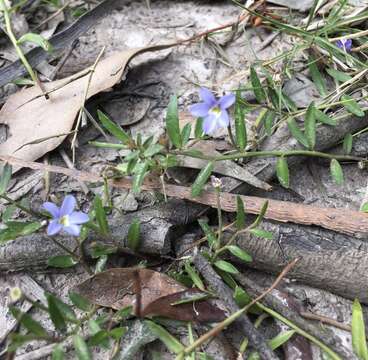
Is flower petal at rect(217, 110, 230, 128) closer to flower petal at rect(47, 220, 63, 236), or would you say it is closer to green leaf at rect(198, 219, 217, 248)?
green leaf at rect(198, 219, 217, 248)

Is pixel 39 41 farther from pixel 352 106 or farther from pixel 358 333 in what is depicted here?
pixel 358 333

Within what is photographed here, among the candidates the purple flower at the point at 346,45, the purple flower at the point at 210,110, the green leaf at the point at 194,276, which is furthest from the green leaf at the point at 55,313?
the purple flower at the point at 346,45

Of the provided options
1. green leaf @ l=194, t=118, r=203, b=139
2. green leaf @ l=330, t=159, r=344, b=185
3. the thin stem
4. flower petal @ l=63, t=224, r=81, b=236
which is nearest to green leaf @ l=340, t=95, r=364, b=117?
green leaf @ l=330, t=159, r=344, b=185

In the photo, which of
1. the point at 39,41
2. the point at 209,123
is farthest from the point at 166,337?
the point at 39,41

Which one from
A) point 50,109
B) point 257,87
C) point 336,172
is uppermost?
point 50,109

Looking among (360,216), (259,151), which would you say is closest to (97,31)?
(259,151)

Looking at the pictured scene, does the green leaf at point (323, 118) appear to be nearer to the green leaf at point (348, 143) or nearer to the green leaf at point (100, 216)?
the green leaf at point (348, 143)

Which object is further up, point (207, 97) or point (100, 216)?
point (207, 97)
